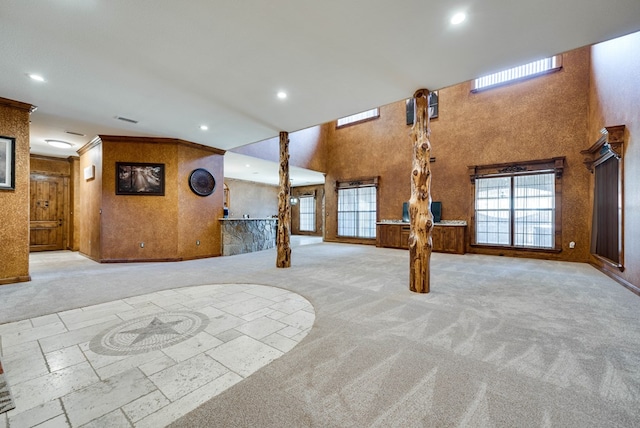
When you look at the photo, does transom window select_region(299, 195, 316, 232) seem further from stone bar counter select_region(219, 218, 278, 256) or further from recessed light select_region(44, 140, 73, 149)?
recessed light select_region(44, 140, 73, 149)

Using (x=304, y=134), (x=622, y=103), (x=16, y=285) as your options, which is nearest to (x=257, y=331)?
(x=16, y=285)

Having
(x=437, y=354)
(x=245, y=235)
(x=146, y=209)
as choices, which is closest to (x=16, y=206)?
(x=146, y=209)

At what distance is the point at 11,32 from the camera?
250cm

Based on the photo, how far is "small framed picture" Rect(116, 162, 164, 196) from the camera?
5.98m

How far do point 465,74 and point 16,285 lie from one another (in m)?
7.14

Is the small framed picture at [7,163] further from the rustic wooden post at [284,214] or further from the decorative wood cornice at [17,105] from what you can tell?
the rustic wooden post at [284,214]

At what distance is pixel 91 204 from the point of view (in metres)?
6.43

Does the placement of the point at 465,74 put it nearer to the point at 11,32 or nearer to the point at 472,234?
the point at 11,32

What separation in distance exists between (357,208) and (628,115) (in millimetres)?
7113

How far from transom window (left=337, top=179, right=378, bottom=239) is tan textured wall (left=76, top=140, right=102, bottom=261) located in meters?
7.51

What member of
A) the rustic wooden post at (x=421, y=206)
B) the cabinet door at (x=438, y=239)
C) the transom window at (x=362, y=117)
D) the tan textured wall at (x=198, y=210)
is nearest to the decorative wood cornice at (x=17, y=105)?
the tan textured wall at (x=198, y=210)

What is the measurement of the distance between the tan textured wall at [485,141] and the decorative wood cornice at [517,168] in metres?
0.13

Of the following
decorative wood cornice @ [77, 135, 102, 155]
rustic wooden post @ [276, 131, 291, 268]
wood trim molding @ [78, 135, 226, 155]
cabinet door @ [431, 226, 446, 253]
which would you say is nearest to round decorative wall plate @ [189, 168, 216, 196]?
wood trim molding @ [78, 135, 226, 155]

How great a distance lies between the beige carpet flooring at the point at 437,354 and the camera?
139cm
